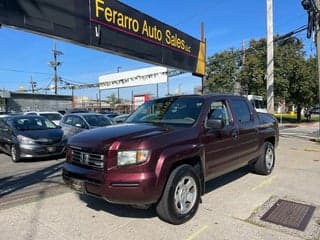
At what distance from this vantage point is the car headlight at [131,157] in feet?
15.0

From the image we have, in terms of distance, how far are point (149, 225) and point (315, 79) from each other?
113 ft

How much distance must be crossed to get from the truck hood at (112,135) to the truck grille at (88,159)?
97mm

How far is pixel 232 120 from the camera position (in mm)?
6590

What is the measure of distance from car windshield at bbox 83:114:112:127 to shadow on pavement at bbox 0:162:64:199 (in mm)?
4366

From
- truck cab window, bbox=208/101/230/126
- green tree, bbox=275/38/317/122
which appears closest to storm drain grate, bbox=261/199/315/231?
truck cab window, bbox=208/101/230/126

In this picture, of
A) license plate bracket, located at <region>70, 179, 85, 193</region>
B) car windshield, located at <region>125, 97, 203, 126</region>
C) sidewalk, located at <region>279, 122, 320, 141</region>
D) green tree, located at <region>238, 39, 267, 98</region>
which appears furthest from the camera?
green tree, located at <region>238, 39, 267, 98</region>

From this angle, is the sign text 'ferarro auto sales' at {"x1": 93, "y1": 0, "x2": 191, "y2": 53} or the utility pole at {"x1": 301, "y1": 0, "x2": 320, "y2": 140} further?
the utility pole at {"x1": 301, "y1": 0, "x2": 320, "y2": 140}

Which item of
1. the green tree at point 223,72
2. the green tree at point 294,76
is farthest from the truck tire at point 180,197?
the green tree at point 223,72

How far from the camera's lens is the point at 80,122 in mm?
13812

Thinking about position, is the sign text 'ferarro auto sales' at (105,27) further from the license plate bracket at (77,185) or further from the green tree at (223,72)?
the green tree at (223,72)

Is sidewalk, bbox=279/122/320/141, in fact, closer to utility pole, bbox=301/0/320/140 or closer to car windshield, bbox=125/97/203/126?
utility pole, bbox=301/0/320/140

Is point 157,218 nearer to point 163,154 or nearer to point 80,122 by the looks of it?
point 163,154

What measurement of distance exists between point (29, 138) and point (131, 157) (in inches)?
290

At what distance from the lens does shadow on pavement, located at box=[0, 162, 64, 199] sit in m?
7.14
